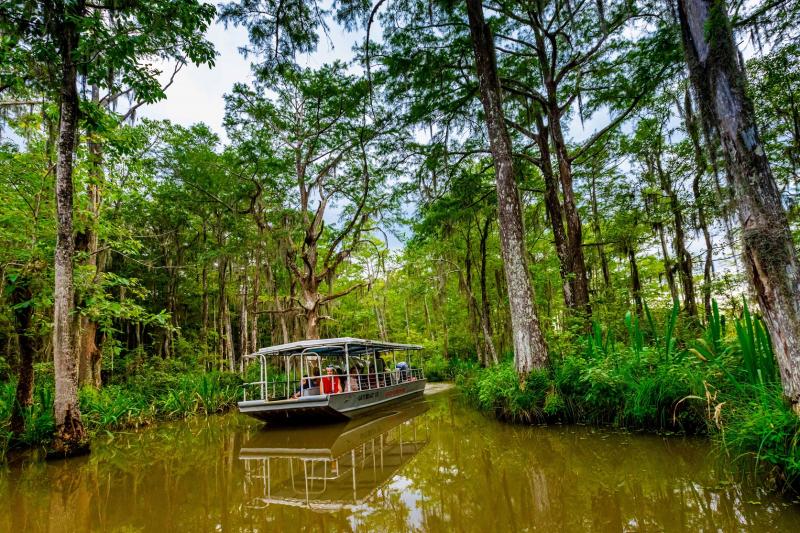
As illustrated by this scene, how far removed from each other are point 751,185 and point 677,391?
327 centimetres

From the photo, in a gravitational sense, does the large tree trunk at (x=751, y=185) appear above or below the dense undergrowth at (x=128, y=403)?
above

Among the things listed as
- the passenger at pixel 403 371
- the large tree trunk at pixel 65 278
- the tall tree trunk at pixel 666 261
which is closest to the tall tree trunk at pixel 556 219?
the passenger at pixel 403 371

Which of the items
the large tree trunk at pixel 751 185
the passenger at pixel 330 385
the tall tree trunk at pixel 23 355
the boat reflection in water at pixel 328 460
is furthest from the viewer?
the passenger at pixel 330 385

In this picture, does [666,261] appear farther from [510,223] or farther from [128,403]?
[128,403]

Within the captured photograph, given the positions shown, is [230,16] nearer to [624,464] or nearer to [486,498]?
[486,498]

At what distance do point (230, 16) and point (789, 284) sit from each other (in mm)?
8849

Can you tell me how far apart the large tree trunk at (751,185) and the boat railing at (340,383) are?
801 centimetres

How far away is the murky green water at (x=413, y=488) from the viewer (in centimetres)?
336

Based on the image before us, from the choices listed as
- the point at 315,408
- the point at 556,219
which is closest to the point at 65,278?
the point at 315,408

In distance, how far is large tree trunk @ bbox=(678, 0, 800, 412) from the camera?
10.1ft

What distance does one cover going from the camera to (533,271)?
55.7 ft

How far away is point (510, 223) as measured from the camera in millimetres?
7906

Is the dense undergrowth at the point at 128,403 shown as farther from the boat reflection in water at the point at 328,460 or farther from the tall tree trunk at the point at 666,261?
the tall tree trunk at the point at 666,261

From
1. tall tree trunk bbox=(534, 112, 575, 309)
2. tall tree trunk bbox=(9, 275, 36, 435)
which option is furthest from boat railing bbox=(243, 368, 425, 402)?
tall tree trunk bbox=(534, 112, 575, 309)
